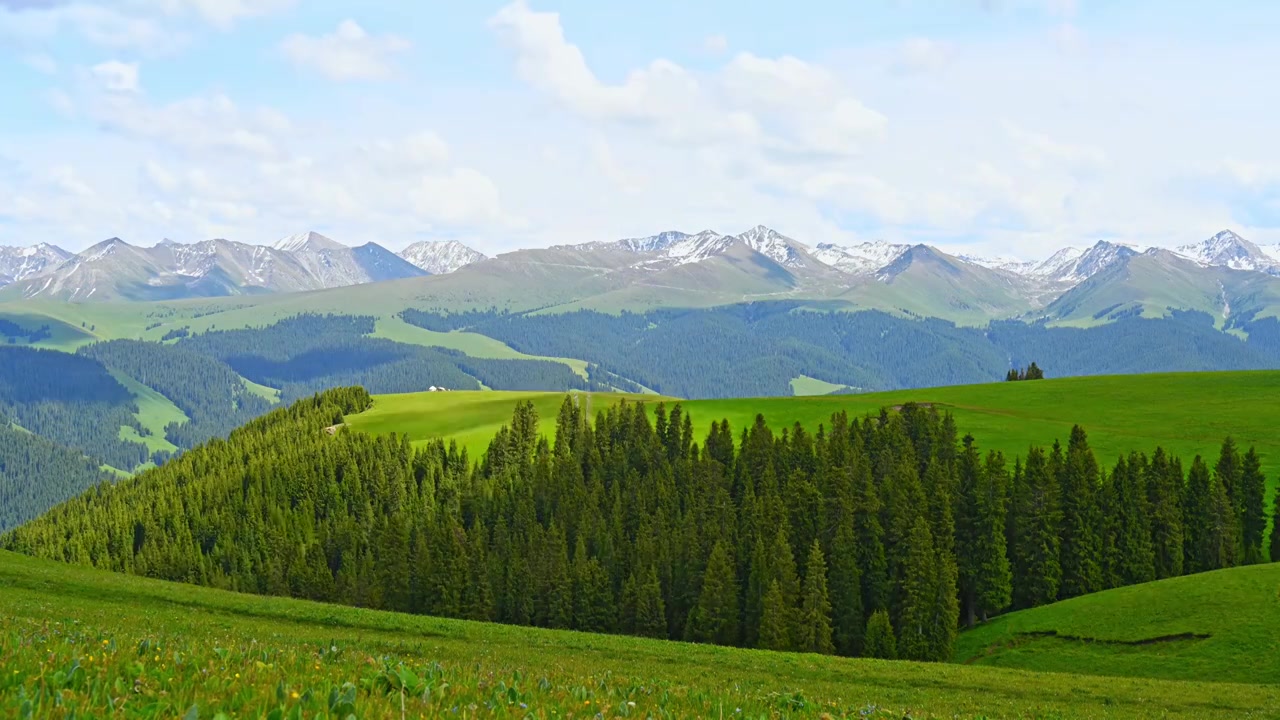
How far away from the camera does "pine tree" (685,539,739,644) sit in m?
92.6

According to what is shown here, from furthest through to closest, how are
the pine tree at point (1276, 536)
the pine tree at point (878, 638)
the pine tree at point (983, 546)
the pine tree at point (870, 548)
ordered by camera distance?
the pine tree at point (1276, 536)
the pine tree at point (983, 546)
the pine tree at point (870, 548)
the pine tree at point (878, 638)

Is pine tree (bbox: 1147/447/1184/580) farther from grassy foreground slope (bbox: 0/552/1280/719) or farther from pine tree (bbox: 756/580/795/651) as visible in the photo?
grassy foreground slope (bbox: 0/552/1280/719)

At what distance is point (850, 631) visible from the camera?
290 feet

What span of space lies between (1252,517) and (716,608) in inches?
2298

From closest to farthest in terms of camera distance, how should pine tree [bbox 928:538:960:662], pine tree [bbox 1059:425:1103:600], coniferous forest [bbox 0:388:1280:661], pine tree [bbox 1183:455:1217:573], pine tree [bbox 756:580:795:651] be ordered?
pine tree [bbox 928:538:960:662] < pine tree [bbox 756:580:795:651] < coniferous forest [bbox 0:388:1280:661] < pine tree [bbox 1059:425:1103:600] < pine tree [bbox 1183:455:1217:573]

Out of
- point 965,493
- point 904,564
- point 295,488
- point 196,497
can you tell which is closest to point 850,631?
point 904,564

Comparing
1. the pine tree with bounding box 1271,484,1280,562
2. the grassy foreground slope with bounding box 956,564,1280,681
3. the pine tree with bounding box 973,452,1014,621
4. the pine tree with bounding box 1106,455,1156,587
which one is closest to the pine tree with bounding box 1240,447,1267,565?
the pine tree with bounding box 1271,484,1280,562

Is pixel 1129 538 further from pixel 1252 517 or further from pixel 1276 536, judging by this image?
pixel 1252 517

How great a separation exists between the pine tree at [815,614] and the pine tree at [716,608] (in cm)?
810

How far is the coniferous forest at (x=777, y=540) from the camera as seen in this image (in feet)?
296

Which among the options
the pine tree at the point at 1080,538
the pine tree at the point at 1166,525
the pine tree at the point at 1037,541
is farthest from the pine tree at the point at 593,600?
the pine tree at the point at 1166,525

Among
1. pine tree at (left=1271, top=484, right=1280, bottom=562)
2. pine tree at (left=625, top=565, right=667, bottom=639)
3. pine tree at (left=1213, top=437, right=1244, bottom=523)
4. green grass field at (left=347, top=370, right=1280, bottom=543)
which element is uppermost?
green grass field at (left=347, top=370, right=1280, bottom=543)

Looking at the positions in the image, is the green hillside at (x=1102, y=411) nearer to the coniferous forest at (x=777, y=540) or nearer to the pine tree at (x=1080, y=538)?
the coniferous forest at (x=777, y=540)

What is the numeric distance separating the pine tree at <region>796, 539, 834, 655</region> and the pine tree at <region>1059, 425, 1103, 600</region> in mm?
25289
